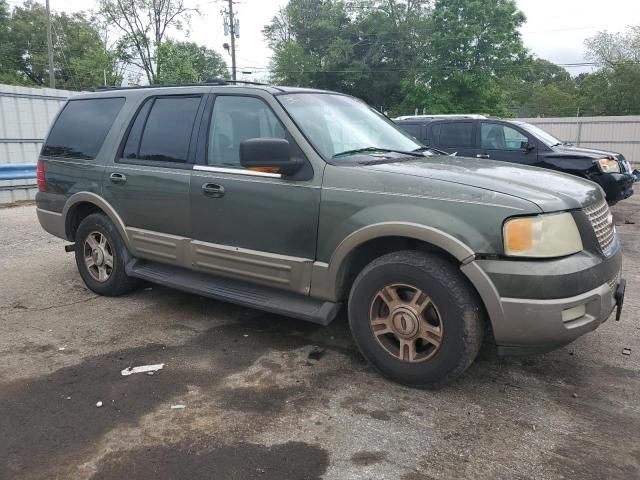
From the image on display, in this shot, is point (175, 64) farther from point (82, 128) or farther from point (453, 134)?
point (82, 128)

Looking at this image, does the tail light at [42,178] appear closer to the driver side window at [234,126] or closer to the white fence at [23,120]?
the driver side window at [234,126]

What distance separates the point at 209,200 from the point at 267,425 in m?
1.84

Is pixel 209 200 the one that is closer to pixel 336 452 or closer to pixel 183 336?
pixel 183 336

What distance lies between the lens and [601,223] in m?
3.41

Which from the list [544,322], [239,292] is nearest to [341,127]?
[239,292]

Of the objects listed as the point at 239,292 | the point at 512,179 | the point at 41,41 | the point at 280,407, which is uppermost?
the point at 41,41

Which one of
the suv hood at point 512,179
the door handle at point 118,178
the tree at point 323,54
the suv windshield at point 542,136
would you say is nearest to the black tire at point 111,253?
the door handle at point 118,178

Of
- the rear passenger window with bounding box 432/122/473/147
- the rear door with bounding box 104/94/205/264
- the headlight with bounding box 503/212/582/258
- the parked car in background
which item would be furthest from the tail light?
the rear passenger window with bounding box 432/122/473/147

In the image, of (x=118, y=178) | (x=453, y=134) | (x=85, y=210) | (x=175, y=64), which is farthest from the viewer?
(x=175, y=64)

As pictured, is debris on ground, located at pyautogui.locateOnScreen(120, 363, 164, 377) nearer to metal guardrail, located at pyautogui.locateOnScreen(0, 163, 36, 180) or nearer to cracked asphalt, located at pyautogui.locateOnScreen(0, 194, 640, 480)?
cracked asphalt, located at pyautogui.locateOnScreen(0, 194, 640, 480)

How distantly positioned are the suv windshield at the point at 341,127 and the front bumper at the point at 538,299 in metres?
1.36

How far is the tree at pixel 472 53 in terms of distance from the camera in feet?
109

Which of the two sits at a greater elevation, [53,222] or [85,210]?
[85,210]

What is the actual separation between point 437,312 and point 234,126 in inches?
82.8
